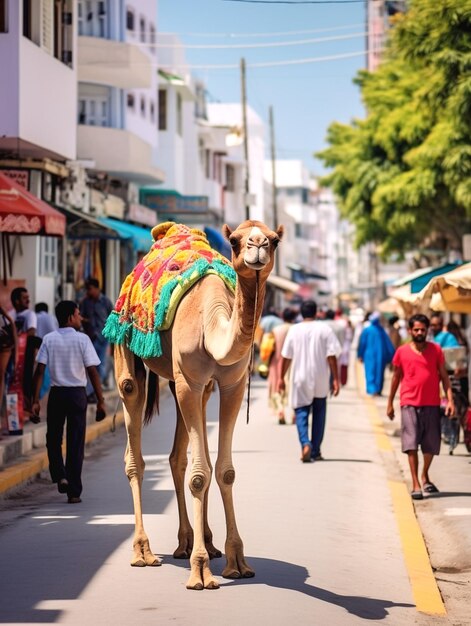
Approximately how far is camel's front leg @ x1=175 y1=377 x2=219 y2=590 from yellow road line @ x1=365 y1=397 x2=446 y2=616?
52.8 inches

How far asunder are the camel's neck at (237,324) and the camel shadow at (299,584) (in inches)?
56.5

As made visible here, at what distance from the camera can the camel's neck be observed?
8383 millimetres

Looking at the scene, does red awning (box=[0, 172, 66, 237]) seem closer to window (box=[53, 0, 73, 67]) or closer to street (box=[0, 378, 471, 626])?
street (box=[0, 378, 471, 626])

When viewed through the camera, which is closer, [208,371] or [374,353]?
[208,371]

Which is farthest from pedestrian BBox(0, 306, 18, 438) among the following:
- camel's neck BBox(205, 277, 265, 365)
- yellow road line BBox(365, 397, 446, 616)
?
camel's neck BBox(205, 277, 265, 365)

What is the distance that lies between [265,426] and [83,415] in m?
9.27

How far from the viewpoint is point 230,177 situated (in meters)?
73.8

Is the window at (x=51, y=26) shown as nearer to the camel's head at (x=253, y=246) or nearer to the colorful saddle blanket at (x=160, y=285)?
the colorful saddle blanket at (x=160, y=285)

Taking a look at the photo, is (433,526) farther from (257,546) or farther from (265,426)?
(265,426)

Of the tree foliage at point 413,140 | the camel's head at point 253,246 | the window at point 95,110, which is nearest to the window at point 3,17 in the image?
the tree foliage at point 413,140

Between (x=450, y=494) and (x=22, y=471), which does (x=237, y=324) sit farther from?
(x=22, y=471)

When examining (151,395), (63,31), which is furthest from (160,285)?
(63,31)

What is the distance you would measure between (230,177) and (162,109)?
2164 centimetres

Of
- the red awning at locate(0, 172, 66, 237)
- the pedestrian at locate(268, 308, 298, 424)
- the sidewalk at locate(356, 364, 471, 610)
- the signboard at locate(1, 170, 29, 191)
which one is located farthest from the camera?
the signboard at locate(1, 170, 29, 191)
